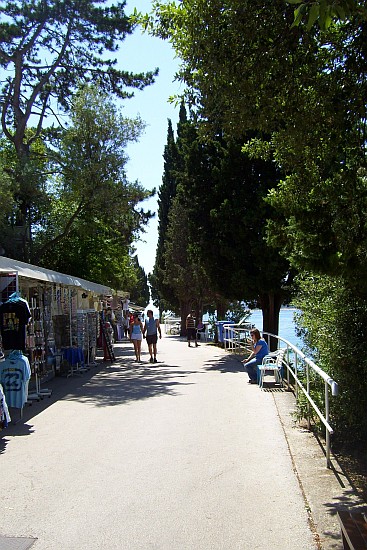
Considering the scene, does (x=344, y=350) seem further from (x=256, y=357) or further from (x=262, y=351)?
(x=256, y=357)

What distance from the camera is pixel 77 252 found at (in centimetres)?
2908

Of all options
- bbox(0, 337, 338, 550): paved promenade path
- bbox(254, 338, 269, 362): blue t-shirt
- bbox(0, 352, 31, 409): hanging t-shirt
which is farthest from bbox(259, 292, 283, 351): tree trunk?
bbox(0, 352, 31, 409): hanging t-shirt

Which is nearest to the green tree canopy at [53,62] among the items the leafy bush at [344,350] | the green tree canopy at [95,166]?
the green tree canopy at [95,166]

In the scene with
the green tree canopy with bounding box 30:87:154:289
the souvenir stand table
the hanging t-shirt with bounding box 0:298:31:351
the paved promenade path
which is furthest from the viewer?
the green tree canopy with bounding box 30:87:154:289

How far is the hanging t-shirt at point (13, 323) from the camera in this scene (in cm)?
1030

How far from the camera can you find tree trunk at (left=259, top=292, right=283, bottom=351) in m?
22.8

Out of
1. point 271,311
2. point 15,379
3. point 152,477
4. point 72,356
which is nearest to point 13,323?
point 15,379

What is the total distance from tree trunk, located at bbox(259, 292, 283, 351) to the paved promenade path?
35.9 feet

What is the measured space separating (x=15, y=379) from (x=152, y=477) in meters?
3.93

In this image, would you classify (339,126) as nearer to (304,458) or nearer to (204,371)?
(304,458)

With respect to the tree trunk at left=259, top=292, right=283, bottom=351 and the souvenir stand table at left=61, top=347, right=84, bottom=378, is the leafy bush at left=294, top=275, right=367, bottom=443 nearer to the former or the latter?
the souvenir stand table at left=61, top=347, right=84, bottom=378

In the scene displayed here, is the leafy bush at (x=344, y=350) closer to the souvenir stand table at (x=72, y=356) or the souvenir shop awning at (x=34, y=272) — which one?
the souvenir shop awning at (x=34, y=272)

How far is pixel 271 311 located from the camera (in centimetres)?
2297

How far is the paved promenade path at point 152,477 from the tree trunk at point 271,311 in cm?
1094
